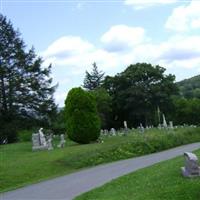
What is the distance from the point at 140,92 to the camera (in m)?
75.2

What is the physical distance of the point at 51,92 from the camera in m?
58.2

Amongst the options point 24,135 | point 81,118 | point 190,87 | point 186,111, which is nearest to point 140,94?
point 186,111

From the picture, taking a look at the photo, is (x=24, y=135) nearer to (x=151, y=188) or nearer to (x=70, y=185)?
(x=70, y=185)

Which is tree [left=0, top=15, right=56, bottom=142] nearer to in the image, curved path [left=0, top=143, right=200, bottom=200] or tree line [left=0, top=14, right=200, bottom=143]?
tree line [left=0, top=14, right=200, bottom=143]

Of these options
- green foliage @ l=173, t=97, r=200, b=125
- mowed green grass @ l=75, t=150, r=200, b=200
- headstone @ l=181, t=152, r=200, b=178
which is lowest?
mowed green grass @ l=75, t=150, r=200, b=200

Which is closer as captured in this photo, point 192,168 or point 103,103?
point 192,168

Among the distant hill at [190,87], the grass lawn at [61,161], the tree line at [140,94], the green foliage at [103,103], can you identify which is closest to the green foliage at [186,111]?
the tree line at [140,94]

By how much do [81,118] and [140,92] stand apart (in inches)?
1815

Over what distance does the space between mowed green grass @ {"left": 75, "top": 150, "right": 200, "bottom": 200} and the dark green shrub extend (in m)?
14.1

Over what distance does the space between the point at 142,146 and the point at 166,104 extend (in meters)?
51.8

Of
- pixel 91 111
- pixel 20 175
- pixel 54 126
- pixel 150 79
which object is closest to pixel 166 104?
pixel 150 79

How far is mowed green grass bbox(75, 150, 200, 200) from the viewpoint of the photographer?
11148 mm

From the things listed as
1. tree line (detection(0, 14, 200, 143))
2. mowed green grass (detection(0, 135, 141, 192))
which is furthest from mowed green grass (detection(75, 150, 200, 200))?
tree line (detection(0, 14, 200, 143))

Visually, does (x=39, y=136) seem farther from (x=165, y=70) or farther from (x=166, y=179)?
(x=165, y=70)
